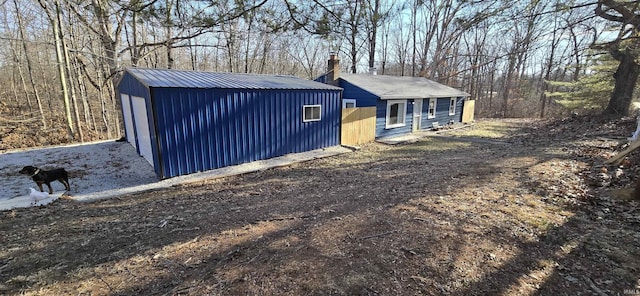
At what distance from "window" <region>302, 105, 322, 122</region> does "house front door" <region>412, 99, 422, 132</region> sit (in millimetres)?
6818

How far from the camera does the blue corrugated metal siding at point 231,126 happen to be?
269 inches

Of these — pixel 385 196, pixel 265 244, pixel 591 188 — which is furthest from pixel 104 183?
pixel 591 188

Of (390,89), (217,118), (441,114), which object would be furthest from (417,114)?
(217,118)

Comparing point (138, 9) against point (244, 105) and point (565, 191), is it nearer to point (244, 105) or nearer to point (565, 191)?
point (244, 105)

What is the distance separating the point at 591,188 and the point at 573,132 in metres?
9.87

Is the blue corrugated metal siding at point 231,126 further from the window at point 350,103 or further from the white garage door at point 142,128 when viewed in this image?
the window at point 350,103

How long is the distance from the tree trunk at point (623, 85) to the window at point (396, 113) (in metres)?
9.80

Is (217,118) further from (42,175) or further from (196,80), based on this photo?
(42,175)

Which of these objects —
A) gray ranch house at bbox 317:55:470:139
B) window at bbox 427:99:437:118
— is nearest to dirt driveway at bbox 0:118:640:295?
gray ranch house at bbox 317:55:470:139

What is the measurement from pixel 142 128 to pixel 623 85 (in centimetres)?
2047

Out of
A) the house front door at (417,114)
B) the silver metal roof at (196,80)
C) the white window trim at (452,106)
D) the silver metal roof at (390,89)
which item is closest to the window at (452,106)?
the white window trim at (452,106)

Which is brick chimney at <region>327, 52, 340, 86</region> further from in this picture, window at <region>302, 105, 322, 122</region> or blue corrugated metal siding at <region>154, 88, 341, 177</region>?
window at <region>302, 105, 322, 122</region>

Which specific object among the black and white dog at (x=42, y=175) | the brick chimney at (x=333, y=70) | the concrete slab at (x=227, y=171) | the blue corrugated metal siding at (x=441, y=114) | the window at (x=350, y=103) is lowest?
the concrete slab at (x=227, y=171)

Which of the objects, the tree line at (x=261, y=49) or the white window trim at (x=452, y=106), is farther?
the white window trim at (x=452, y=106)
